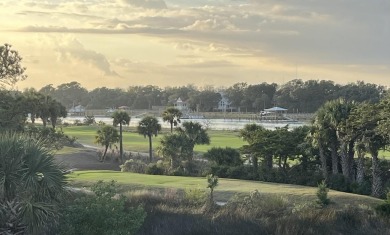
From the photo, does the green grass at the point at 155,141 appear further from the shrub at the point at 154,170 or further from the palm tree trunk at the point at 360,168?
the palm tree trunk at the point at 360,168

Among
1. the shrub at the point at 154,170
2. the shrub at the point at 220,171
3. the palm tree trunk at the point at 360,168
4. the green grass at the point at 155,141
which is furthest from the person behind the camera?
the green grass at the point at 155,141

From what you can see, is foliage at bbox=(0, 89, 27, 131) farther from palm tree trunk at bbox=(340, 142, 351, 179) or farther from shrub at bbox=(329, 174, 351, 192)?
palm tree trunk at bbox=(340, 142, 351, 179)

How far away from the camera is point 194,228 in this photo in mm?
14297

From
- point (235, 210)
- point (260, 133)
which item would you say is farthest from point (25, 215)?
point (260, 133)

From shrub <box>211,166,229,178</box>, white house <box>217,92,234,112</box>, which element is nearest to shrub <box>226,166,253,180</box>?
shrub <box>211,166,229,178</box>

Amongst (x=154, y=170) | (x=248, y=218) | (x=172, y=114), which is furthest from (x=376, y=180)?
(x=172, y=114)

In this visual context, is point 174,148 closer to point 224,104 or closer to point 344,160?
point 344,160

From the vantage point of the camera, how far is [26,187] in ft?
36.4

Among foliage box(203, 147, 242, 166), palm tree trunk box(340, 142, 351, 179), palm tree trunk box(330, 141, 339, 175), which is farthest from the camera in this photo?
foliage box(203, 147, 242, 166)

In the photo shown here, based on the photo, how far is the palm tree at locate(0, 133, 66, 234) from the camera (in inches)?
431

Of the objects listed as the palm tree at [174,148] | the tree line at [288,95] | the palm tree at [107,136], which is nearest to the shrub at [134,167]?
the palm tree at [174,148]

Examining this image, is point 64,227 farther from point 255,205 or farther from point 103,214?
point 255,205

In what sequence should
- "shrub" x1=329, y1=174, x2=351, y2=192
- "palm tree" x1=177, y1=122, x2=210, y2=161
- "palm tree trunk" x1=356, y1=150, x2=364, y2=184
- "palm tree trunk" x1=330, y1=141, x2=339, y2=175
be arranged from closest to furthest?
"shrub" x1=329, y1=174, x2=351, y2=192 < "palm tree trunk" x1=356, y1=150, x2=364, y2=184 < "palm tree trunk" x1=330, y1=141, x2=339, y2=175 < "palm tree" x1=177, y1=122, x2=210, y2=161

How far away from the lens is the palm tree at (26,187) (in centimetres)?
1095
